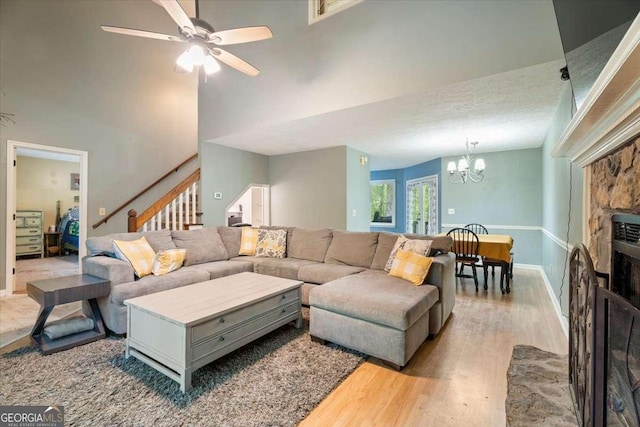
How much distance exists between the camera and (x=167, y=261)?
308 centimetres

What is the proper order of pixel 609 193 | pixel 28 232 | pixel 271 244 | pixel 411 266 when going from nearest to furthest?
pixel 609 193 < pixel 411 266 < pixel 271 244 < pixel 28 232

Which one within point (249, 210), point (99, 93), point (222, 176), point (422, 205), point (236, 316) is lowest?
point (236, 316)

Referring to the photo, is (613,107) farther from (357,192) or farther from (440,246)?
(357,192)

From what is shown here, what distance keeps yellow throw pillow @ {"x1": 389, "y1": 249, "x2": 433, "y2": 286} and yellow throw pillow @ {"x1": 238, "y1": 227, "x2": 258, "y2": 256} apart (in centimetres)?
214

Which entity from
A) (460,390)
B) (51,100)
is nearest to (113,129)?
(51,100)

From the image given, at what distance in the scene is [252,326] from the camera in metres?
2.25

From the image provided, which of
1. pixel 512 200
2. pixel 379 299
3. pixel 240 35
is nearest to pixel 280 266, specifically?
pixel 379 299

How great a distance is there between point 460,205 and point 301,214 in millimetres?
3434

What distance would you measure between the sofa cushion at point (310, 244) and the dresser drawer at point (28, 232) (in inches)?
254

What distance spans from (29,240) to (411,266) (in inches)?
325

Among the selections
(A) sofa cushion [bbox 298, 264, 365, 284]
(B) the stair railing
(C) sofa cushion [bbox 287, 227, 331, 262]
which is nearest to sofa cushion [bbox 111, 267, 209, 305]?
(A) sofa cushion [bbox 298, 264, 365, 284]

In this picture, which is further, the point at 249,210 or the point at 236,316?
the point at 249,210

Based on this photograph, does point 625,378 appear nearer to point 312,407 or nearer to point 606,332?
point 606,332

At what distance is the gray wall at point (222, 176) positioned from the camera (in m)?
5.17
